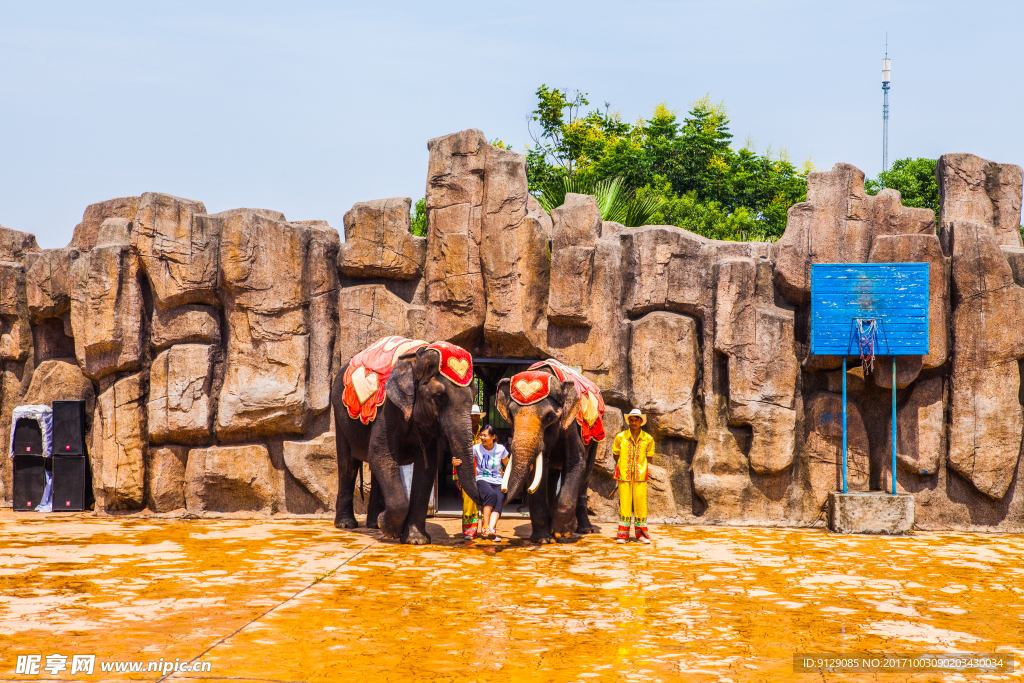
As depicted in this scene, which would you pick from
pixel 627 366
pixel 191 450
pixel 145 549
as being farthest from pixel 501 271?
pixel 145 549

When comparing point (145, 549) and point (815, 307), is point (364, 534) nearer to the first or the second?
point (145, 549)

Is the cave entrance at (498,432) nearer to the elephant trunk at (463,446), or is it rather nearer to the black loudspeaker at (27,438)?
the elephant trunk at (463,446)

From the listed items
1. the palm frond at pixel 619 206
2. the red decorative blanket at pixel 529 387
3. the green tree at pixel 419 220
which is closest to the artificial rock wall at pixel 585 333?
the red decorative blanket at pixel 529 387

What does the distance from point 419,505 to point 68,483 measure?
4.81 meters

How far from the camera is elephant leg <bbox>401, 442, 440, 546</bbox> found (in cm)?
841

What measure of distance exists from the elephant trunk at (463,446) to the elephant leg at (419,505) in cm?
47

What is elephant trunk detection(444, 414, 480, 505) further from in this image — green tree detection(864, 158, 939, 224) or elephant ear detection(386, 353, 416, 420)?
green tree detection(864, 158, 939, 224)

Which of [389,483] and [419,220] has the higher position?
[419,220]

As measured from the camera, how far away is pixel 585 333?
34.0 feet

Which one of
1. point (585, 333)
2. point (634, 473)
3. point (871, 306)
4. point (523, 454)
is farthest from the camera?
point (585, 333)

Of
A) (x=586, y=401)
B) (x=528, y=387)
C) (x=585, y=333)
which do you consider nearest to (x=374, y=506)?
(x=528, y=387)

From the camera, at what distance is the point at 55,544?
26.8ft

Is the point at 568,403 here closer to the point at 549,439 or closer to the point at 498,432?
Result: the point at 549,439

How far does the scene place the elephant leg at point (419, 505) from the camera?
8.41 metres
